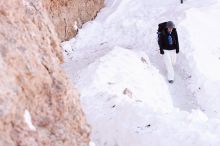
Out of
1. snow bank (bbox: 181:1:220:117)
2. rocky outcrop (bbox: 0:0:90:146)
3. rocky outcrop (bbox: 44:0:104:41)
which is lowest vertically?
snow bank (bbox: 181:1:220:117)

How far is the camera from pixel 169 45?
13.3m

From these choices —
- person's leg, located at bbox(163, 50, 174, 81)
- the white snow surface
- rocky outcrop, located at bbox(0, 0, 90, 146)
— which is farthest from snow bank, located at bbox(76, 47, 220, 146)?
→ rocky outcrop, located at bbox(0, 0, 90, 146)

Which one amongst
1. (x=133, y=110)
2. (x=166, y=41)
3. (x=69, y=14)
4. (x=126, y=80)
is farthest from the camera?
(x=69, y=14)

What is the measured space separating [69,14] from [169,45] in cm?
487

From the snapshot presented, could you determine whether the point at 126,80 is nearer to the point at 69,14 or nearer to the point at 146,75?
the point at 146,75

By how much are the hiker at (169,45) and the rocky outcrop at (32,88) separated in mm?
8005

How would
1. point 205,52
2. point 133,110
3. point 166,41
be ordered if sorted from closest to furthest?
point 133,110, point 166,41, point 205,52

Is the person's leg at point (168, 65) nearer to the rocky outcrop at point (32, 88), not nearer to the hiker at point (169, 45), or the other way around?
the hiker at point (169, 45)

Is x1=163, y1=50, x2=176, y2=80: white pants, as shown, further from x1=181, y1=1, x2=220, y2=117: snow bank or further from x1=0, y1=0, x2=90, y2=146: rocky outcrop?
x1=0, y1=0, x2=90, y2=146: rocky outcrop

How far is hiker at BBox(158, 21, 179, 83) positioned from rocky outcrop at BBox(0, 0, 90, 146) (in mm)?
8005

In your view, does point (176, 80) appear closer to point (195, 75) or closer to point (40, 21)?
point (195, 75)

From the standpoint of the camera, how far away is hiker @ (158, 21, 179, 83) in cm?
1320

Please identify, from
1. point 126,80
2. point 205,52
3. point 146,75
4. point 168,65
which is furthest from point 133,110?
point 205,52

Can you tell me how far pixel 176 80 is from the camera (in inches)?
539
